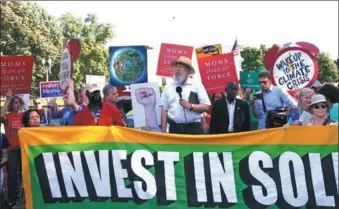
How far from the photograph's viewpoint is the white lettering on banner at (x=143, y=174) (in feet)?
16.0

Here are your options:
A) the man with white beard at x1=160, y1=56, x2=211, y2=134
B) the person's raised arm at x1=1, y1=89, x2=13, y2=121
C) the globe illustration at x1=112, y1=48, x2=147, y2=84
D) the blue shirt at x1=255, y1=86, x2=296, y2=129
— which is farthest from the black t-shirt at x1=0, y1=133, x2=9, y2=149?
the blue shirt at x1=255, y1=86, x2=296, y2=129

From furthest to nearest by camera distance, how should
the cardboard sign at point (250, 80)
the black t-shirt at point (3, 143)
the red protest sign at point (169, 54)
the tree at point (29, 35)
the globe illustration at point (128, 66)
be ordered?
the tree at point (29, 35) < the cardboard sign at point (250, 80) < the red protest sign at point (169, 54) < the globe illustration at point (128, 66) < the black t-shirt at point (3, 143)

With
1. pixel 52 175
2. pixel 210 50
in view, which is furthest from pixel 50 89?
pixel 52 175

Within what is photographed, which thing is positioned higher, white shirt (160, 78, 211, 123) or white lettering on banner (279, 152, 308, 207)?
white shirt (160, 78, 211, 123)

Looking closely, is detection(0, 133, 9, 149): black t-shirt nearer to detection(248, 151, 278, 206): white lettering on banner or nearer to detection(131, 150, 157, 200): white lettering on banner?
detection(131, 150, 157, 200): white lettering on banner

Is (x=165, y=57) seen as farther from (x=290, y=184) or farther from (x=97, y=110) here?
(x=290, y=184)

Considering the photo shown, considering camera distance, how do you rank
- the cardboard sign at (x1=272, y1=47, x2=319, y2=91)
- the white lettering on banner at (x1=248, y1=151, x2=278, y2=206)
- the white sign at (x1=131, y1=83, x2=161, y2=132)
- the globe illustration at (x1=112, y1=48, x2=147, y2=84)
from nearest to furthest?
the white lettering on banner at (x1=248, y1=151, x2=278, y2=206) → the white sign at (x1=131, y1=83, x2=161, y2=132) → the cardboard sign at (x1=272, y1=47, x2=319, y2=91) → the globe illustration at (x1=112, y1=48, x2=147, y2=84)

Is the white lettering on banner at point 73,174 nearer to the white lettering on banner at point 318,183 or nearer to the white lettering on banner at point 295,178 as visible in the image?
the white lettering on banner at point 295,178

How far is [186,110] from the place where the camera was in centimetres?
605

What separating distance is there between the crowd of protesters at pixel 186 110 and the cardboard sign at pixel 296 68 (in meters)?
1.04

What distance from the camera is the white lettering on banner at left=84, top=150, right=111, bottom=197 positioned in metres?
4.93

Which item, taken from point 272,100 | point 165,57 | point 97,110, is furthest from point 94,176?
point 165,57

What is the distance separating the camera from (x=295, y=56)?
8281mm

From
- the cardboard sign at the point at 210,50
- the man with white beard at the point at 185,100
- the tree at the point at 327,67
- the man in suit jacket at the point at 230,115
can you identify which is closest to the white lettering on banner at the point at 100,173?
the man with white beard at the point at 185,100
